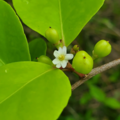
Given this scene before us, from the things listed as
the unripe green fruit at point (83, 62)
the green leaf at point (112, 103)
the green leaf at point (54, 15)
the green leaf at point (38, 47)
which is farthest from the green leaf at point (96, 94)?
the unripe green fruit at point (83, 62)

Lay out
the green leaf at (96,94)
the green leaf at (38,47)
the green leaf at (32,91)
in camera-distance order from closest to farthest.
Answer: the green leaf at (32,91) → the green leaf at (38,47) → the green leaf at (96,94)

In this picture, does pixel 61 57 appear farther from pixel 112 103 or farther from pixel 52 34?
pixel 112 103

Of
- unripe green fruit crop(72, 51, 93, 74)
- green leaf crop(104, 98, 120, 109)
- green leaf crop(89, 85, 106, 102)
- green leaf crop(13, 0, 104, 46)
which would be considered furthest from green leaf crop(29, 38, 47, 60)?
green leaf crop(104, 98, 120, 109)

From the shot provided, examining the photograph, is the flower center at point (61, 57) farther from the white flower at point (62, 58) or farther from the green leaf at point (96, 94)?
the green leaf at point (96, 94)

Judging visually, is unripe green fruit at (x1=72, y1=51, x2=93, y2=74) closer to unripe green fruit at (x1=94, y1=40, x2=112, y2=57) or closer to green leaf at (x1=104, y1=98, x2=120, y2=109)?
unripe green fruit at (x1=94, y1=40, x2=112, y2=57)

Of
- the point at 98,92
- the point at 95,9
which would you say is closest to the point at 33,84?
the point at 95,9

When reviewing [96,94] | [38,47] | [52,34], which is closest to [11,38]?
[52,34]
